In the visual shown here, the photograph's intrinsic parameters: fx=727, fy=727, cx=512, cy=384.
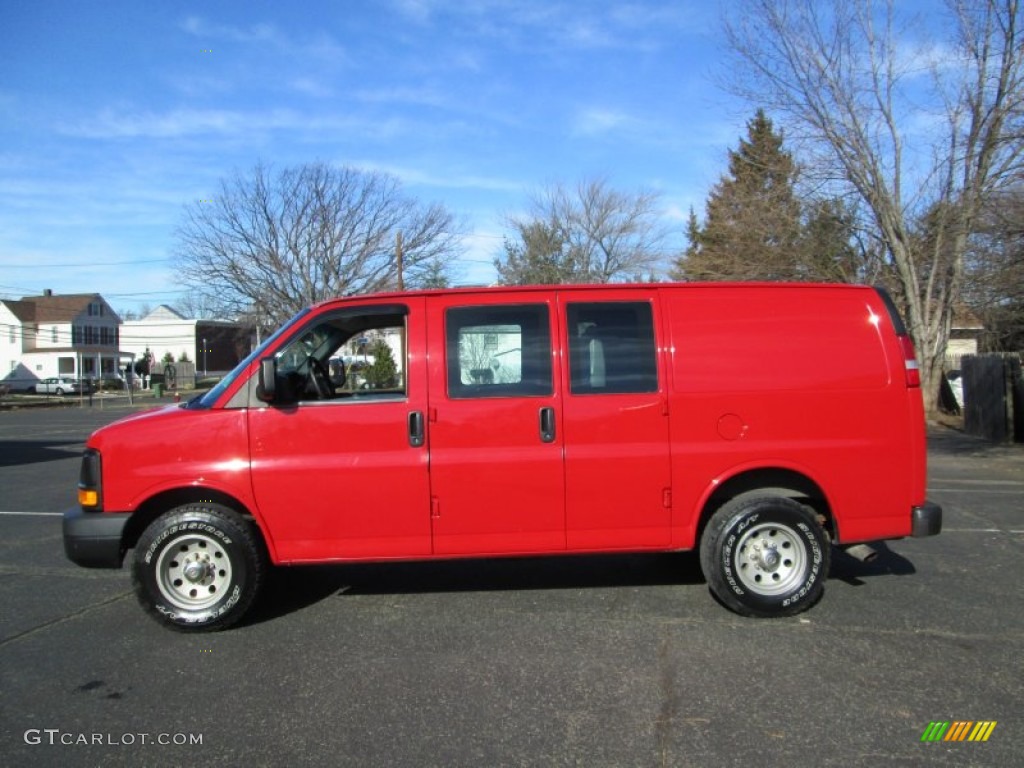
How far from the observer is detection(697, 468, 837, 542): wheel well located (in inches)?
182

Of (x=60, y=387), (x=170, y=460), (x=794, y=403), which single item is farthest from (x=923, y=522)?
(x=60, y=387)

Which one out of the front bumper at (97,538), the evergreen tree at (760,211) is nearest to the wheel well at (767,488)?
the front bumper at (97,538)

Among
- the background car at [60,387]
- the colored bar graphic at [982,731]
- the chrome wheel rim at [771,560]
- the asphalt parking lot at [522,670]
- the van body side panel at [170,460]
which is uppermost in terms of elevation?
the background car at [60,387]

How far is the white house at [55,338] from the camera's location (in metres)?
→ 67.6

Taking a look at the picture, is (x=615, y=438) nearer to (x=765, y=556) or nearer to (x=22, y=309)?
(x=765, y=556)

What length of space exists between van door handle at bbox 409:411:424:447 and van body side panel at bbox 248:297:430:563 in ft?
0.08

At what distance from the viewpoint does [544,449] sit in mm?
4453

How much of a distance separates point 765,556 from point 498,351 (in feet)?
6.92

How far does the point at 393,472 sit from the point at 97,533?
1813 mm

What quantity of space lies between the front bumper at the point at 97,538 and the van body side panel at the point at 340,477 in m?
0.87

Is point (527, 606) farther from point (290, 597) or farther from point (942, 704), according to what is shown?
point (942, 704)

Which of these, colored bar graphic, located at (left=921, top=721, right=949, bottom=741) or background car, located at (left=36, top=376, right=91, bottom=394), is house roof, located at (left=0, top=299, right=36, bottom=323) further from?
colored bar graphic, located at (left=921, top=721, right=949, bottom=741)

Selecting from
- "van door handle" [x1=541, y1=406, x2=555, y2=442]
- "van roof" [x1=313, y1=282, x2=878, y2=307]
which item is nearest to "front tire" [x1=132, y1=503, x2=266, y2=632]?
"van roof" [x1=313, y1=282, x2=878, y2=307]

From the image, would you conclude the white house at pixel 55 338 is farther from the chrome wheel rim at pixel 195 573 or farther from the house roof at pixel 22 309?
the chrome wheel rim at pixel 195 573
